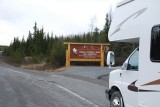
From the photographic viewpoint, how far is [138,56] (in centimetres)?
916

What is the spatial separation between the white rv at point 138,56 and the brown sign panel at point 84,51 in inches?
1007

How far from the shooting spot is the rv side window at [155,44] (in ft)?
26.1

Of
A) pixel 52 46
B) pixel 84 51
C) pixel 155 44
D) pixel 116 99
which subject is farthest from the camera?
pixel 52 46

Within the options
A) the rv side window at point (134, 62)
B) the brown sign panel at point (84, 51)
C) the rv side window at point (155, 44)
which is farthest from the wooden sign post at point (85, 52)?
the rv side window at point (155, 44)

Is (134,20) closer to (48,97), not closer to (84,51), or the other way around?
(48,97)

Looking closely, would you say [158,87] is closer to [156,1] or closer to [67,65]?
[156,1]

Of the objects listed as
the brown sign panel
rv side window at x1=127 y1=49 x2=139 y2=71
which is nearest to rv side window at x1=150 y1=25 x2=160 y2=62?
rv side window at x1=127 y1=49 x2=139 y2=71

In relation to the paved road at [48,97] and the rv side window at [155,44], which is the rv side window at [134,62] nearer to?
the rv side window at [155,44]

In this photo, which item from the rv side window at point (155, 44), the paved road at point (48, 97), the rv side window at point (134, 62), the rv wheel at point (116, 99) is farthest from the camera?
the paved road at point (48, 97)

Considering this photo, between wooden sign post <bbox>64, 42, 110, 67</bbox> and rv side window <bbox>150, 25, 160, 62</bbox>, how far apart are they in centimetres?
2761

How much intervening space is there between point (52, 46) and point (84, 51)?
11671 mm

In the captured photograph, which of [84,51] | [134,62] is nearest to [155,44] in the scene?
[134,62]

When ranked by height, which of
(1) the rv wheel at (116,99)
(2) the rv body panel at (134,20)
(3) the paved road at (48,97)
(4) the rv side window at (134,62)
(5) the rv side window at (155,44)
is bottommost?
(3) the paved road at (48,97)

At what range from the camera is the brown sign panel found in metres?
35.9
